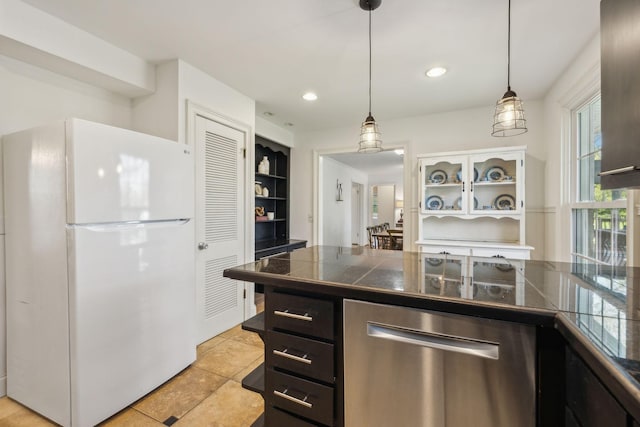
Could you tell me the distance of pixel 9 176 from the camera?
1.79 m

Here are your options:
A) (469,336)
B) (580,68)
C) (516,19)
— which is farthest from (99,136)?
(580,68)

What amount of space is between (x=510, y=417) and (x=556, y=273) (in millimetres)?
658

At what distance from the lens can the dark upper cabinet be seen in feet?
3.14

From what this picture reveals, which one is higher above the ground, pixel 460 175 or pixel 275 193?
pixel 460 175

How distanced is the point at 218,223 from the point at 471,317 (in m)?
2.31

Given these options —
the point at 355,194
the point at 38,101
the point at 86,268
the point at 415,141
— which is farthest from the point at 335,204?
Result: the point at 86,268

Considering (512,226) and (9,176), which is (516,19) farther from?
(9,176)

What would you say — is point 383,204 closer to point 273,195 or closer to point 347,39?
point 273,195

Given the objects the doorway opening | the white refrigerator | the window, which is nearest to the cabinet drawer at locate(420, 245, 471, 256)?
the window

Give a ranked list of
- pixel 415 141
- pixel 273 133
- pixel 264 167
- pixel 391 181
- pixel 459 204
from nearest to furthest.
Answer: pixel 459 204 → pixel 415 141 → pixel 264 167 → pixel 273 133 → pixel 391 181

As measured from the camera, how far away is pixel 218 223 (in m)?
2.70

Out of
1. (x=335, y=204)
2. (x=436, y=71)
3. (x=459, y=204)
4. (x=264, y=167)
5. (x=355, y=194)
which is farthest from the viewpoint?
(x=355, y=194)

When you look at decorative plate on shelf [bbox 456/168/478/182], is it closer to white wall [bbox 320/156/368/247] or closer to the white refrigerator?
white wall [bbox 320/156/368/247]

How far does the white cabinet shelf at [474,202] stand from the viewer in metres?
2.98
